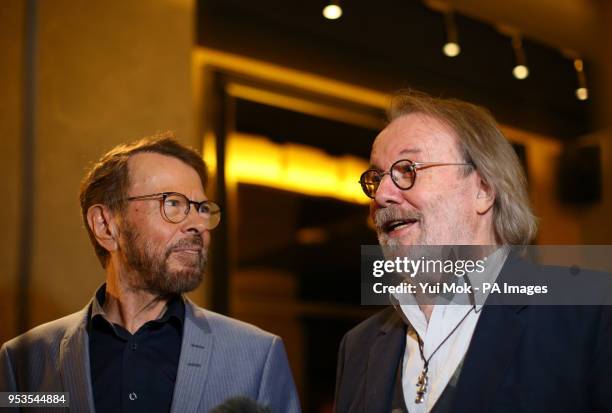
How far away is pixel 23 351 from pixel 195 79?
4.85ft

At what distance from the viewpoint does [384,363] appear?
75.4 inches

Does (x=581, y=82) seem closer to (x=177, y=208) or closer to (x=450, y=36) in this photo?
(x=450, y=36)

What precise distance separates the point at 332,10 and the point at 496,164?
5.15ft

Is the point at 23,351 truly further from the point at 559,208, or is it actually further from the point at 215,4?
the point at 559,208

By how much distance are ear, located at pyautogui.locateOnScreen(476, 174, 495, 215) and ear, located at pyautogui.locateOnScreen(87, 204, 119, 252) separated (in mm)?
970

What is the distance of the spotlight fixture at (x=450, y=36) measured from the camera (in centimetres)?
332

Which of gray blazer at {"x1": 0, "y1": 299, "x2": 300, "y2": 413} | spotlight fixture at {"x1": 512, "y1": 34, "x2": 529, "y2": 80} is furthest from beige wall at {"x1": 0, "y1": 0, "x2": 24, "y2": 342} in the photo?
spotlight fixture at {"x1": 512, "y1": 34, "x2": 529, "y2": 80}

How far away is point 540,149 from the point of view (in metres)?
3.21

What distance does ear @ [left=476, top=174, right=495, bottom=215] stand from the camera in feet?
6.38

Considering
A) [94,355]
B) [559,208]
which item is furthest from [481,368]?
[559,208]

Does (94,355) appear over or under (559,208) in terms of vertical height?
under

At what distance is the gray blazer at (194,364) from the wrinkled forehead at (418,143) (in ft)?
1.87

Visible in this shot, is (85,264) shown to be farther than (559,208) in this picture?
No

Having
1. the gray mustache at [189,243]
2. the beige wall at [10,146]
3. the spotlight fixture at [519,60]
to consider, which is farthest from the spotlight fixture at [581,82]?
the beige wall at [10,146]
